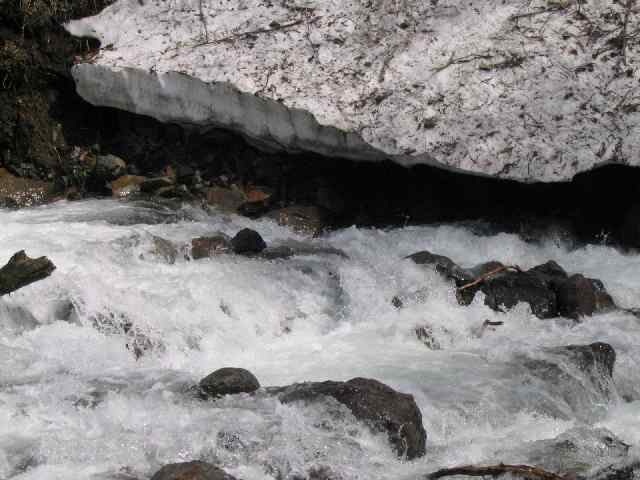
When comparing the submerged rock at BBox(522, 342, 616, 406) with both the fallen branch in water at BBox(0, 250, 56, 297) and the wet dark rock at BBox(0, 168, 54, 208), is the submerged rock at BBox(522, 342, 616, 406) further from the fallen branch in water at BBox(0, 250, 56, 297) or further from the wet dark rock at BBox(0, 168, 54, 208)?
the wet dark rock at BBox(0, 168, 54, 208)

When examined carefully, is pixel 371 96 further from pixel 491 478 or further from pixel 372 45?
pixel 491 478

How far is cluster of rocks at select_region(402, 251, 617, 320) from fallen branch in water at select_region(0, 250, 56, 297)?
298cm

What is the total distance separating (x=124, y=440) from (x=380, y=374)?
208 centimetres

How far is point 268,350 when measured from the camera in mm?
7109

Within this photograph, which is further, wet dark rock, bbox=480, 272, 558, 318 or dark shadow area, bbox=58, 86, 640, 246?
dark shadow area, bbox=58, 86, 640, 246

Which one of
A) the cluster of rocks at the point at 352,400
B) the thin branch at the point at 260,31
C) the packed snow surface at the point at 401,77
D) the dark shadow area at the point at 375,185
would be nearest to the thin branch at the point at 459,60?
the packed snow surface at the point at 401,77

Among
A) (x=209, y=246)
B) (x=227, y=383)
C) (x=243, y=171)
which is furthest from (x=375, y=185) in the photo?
(x=227, y=383)

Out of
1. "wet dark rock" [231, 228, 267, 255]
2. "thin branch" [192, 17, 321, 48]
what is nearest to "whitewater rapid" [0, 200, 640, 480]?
"wet dark rock" [231, 228, 267, 255]

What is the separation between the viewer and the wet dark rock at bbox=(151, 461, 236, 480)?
441 cm

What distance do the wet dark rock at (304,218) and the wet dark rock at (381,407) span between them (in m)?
4.33

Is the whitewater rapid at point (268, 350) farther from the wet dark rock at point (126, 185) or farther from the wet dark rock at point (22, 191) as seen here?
the wet dark rock at point (22, 191)

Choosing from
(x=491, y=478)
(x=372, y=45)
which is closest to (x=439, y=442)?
(x=491, y=478)

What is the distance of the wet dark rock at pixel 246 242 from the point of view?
8602mm

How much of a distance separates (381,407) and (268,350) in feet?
6.51
